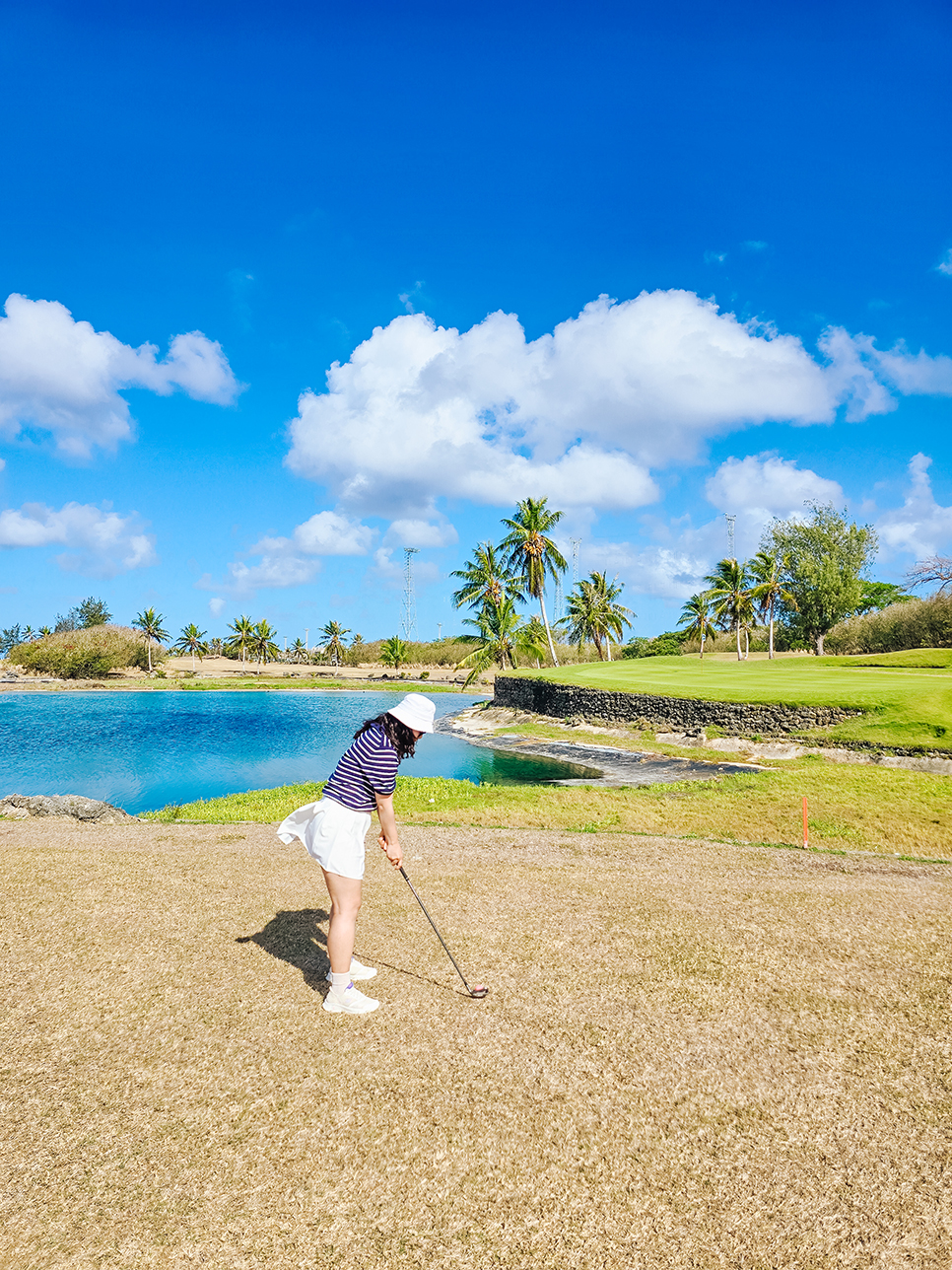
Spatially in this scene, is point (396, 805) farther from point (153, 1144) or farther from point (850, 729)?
point (850, 729)

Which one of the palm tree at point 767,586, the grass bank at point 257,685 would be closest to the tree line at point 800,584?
the palm tree at point 767,586

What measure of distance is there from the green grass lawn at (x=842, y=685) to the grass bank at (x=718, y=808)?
375cm

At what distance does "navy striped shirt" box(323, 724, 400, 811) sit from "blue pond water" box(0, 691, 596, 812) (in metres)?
20.4

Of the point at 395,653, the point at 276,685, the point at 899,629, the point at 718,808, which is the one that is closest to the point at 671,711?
the point at 718,808

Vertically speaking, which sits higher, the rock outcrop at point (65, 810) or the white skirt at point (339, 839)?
the white skirt at point (339, 839)

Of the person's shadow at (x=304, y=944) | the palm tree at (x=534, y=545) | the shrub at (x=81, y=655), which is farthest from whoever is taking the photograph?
the shrub at (x=81, y=655)

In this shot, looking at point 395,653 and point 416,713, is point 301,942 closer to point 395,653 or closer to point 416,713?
point 416,713

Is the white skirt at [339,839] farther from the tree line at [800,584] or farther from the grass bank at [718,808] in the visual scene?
the tree line at [800,584]

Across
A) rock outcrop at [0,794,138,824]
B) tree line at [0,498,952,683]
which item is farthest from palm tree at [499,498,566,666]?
rock outcrop at [0,794,138,824]

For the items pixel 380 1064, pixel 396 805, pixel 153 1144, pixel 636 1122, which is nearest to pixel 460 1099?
pixel 380 1064

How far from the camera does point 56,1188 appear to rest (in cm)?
383

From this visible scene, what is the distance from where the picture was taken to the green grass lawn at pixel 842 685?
76.5 ft

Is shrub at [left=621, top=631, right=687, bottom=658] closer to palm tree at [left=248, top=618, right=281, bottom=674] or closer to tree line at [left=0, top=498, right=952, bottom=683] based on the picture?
tree line at [left=0, top=498, right=952, bottom=683]

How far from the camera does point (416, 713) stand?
556 centimetres
